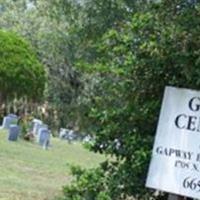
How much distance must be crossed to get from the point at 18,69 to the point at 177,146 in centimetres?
2016

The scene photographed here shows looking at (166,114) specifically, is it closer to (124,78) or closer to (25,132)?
(124,78)

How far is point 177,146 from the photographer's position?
198 inches

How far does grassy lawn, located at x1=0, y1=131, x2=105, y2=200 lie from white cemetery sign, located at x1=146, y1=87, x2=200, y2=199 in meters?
2.97

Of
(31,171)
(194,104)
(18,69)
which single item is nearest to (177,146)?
(194,104)

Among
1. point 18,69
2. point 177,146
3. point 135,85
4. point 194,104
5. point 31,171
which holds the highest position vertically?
point 18,69

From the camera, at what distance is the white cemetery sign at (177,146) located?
16.2 feet

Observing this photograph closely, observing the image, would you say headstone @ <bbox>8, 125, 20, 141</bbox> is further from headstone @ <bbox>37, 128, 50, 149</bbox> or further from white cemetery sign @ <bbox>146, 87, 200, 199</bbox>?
white cemetery sign @ <bbox>146, 87, 200, 199</bbox>

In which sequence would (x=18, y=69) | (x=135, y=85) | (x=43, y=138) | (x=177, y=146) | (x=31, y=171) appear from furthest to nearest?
(x=18, y=69), (x=43, y=138), (x=31, y=171), (x=135, y=85), (x=177, y=146)

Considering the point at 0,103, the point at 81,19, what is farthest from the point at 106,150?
the point at 0,103

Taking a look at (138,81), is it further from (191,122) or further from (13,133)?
(13,133)

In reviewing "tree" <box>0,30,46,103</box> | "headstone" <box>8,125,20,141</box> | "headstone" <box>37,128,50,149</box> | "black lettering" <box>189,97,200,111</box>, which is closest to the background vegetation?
"black lettering" <box>189,97,200,111</box>

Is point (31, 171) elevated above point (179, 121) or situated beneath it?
situated beneath

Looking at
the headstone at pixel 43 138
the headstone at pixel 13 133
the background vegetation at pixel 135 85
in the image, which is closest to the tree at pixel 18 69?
the headstone at pixel 43 138

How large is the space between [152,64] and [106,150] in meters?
0.82
